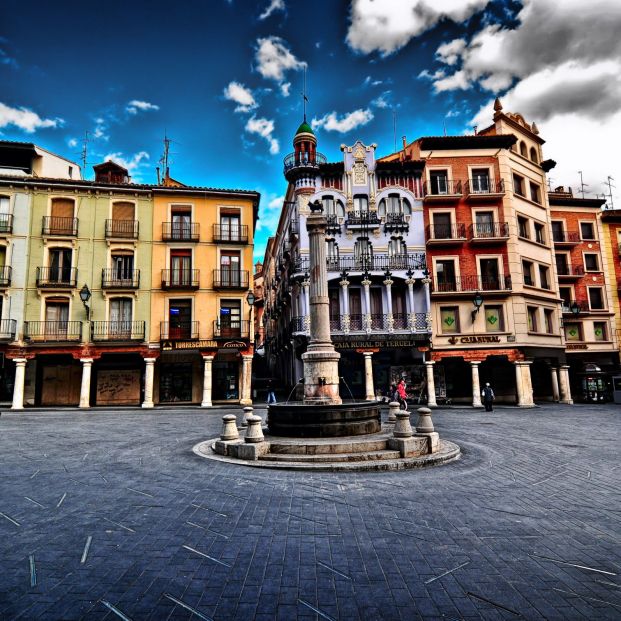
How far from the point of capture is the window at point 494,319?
27.7 metres

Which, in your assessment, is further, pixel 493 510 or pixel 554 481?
pixel 554 481

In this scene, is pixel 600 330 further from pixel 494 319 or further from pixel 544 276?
pixel 494 319

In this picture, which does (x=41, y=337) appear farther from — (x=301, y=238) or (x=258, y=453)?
(x=258, y=453)

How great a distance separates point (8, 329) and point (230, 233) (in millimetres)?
14577

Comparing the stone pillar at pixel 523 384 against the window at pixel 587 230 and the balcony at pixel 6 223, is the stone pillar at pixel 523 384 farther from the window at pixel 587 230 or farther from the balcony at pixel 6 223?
the balcony at pixel 6 223

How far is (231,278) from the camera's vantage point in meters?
29.0

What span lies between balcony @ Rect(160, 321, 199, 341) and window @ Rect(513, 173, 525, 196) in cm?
2358

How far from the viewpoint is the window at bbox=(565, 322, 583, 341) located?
33844 millimetres

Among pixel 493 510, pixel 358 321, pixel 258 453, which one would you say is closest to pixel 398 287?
pixel 358 321

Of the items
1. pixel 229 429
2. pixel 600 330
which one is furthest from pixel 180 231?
pixel 600 330

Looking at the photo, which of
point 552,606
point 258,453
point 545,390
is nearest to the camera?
point 552,606

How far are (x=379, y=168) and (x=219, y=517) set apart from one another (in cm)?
A: 2690

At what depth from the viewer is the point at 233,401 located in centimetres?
2895

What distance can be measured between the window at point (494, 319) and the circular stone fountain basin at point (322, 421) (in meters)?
19.8
